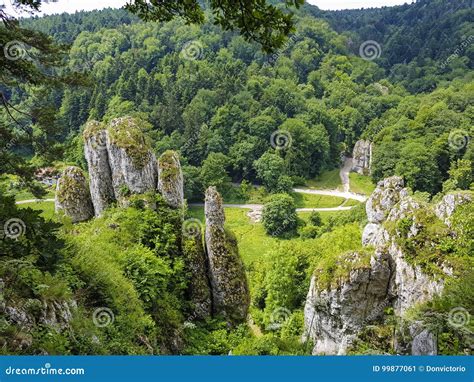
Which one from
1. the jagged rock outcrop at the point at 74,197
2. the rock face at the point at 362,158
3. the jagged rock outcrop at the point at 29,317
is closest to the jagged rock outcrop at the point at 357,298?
the jagged rock outcrop at the point at 29,317

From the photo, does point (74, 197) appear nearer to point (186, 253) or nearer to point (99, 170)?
point (99, 170)

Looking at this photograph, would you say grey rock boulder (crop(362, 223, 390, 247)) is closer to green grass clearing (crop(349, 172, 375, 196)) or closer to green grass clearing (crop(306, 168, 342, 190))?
green grass clearing (crop(349, 172, 375, 196))

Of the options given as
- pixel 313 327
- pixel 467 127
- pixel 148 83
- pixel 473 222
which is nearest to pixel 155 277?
pixel 313 327

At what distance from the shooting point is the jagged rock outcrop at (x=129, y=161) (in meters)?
23.9

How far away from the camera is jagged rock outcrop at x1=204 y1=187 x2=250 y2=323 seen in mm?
22234

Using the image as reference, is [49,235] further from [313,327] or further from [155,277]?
[313,327]

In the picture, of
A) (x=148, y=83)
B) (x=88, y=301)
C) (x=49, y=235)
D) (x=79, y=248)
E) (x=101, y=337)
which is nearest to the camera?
(x=49, y=235)

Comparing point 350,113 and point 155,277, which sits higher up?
point 350,113

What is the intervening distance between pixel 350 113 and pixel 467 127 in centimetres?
3534

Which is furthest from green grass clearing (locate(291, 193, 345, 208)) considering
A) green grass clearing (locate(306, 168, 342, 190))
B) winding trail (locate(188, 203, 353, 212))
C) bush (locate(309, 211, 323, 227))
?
bush (locate(309, 211, 323, 227))

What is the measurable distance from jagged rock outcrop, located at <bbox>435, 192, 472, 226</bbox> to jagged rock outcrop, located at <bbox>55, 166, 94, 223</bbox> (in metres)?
19.1

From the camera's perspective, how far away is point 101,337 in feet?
43.4

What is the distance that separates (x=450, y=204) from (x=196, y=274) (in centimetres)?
1258

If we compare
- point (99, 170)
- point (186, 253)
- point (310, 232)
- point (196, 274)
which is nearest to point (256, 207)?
point (310, 232)
